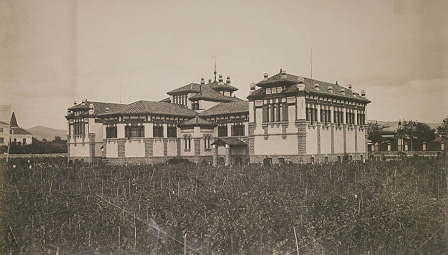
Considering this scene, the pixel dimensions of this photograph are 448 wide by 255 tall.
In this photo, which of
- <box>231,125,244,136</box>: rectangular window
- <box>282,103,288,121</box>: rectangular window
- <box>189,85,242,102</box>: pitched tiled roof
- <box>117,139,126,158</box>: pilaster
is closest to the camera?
<box>282,103,288,121</box>: rectangular window

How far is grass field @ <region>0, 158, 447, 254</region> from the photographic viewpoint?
25.6 ft

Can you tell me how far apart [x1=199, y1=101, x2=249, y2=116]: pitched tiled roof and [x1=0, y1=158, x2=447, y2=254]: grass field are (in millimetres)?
18042

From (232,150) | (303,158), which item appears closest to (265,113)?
(303,158)

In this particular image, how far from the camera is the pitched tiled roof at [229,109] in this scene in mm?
29341

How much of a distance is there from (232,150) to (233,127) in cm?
207

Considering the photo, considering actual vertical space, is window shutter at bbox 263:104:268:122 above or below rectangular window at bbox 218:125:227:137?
above

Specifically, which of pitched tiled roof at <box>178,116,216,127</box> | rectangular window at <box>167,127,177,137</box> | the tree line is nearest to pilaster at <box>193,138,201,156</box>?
pitched tiled roof at <box>178,116,216,127</box>

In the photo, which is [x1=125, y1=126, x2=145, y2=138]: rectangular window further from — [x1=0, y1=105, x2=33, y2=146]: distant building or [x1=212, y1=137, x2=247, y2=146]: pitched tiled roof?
[x1=0, y1=105, x2=33, y2=146]: distant building

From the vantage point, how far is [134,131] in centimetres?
2845

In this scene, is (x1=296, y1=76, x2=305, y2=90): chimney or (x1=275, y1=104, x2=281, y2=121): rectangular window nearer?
(x1=296, y1=76, x2=305, y2=90): chimney

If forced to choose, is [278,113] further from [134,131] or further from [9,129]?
[9,129]

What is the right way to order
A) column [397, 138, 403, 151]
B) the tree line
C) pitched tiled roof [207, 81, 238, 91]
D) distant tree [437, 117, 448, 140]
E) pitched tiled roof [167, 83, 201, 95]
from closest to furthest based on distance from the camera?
distant tree [437, 117, 448, 140], the tree line, column [397, 138, 403, 151], pitched tiled roof [167, 83, 201, 95], pitched tiled roof [207, 81, 238, 91]

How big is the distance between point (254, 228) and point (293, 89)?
1595 cm

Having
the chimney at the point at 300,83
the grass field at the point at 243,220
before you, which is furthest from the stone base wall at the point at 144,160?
the grass field at the point at 243,220
